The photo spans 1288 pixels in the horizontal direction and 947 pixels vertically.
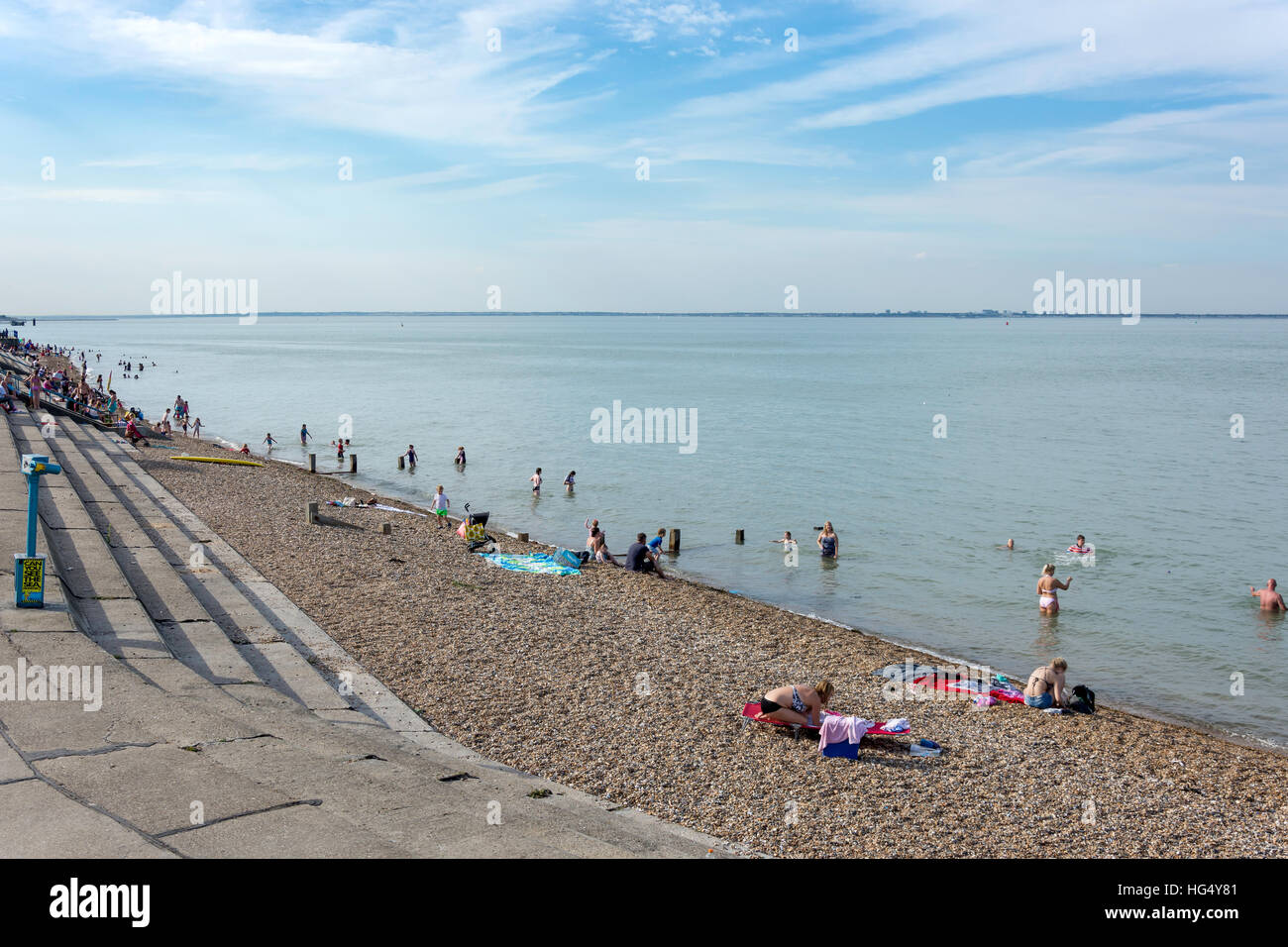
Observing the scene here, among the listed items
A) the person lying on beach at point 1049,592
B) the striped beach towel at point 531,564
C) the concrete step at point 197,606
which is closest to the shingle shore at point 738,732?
the striped beach towel at point 531,564

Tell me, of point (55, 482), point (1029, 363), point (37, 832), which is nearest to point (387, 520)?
point (55, 482)

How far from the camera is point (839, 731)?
10484 millimetres

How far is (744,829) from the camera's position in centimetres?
821

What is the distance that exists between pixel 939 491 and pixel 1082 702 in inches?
912

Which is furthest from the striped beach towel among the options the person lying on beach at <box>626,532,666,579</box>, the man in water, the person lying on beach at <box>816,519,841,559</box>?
the man in water

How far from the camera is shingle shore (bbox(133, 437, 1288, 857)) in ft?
28.9

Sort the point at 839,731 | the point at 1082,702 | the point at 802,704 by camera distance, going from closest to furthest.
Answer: the point at 839,731 < the point at 802,704 < the point at 1082,702

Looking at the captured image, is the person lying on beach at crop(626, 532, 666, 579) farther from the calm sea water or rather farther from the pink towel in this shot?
the pink towel

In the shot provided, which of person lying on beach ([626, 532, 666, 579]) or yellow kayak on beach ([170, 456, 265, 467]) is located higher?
yellow kayak on beach ([170, 456, 265, 467])

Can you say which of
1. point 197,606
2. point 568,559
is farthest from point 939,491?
point 197,606

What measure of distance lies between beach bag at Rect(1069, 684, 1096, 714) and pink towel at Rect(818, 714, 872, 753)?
4705mm

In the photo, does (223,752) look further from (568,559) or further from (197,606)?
(568,559)
